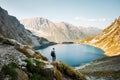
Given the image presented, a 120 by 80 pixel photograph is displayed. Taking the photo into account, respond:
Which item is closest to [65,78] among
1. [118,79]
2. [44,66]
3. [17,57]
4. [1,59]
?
[44,66]

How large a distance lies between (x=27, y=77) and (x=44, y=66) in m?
2.87

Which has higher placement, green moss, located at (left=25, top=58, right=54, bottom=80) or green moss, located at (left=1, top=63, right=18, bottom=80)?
green moss, located at (left=1, top=63, right=18, bottom=80)

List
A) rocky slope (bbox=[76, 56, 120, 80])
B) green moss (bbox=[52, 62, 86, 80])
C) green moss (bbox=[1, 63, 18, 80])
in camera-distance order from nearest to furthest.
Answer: green moss (bbox=[1, 63, 18, 80]), green moss (bbox=[52, 62, 86, 80]), rocky slope (bbox=[76, 56, 120, 80])

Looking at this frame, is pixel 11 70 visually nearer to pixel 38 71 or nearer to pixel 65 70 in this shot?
pixel 38 71

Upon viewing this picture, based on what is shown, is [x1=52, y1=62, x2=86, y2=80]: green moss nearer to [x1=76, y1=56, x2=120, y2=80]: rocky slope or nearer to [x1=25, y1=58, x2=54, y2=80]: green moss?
[x1=25, y1=58, x2=54, y2=80]: green moss

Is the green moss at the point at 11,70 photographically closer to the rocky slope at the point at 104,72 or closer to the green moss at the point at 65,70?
the green moss at the point at 65,70

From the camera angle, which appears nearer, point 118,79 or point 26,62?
point 26,62

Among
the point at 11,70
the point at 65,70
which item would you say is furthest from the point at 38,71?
the point at 65,70

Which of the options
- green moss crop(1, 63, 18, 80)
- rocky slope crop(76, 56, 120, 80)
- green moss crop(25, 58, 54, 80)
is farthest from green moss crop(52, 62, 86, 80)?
rocky slope crop(76, 56, 120, 80)

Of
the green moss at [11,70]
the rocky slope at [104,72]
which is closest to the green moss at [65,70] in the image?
A: the green moss at [11,70]

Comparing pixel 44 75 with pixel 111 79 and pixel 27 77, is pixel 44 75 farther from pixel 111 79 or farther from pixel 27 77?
pixel 111 79

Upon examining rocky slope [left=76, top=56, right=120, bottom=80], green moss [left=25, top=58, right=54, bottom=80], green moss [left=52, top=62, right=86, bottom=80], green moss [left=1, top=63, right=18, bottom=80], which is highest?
green moss [left=1, top=63, right=18, bottom=80]

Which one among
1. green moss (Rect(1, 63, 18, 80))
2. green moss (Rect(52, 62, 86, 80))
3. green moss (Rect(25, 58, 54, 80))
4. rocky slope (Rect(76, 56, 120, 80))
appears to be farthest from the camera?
rocky slope (Rect(76, 56, 120, 80))

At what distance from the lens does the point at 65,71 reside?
3025cm
